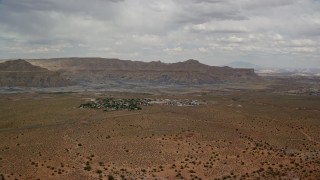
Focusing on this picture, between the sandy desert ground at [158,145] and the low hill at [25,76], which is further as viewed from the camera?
the low hill at [25,76]

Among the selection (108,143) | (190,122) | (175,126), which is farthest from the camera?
(190,122)

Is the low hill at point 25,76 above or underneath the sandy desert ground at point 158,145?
above

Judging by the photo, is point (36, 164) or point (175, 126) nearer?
point (36, 164)

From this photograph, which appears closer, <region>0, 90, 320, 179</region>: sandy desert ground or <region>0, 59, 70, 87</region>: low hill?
<region>0, 90, 320, 179</region>: sandy desert ground

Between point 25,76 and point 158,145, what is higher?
point 25,76

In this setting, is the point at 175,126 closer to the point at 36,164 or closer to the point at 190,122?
the point at 190,122

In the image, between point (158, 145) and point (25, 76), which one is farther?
point (25, 76)

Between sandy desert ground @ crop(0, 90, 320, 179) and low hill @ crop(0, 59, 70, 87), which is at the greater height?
low hill @ crop(0, 59, 70, 87)

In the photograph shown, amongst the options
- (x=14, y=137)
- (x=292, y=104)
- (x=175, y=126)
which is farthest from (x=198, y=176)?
(x=292, y=104)
